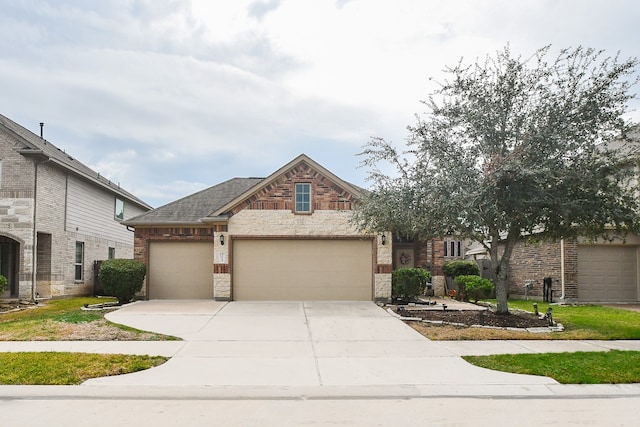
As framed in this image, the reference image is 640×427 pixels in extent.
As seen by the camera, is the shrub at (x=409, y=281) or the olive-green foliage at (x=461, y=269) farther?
the olive-green foliage at (x=461, y=269)

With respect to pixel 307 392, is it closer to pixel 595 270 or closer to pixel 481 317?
pixel 481 317

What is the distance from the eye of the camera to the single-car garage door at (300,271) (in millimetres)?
17734

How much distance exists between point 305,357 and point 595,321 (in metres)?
8.70

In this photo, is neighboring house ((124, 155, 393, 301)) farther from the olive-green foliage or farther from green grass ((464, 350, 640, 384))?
green grass ((464, 350, 640, 384))

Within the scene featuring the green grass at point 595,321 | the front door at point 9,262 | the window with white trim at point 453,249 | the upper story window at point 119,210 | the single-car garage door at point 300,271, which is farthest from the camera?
the window with white trim at point 453,249

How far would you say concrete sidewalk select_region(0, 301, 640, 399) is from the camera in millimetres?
7328

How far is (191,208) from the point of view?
19.6 meters

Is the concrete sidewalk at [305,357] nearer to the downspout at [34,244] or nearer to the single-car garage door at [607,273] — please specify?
the downspout at [34,244]

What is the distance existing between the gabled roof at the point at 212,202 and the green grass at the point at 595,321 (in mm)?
7297

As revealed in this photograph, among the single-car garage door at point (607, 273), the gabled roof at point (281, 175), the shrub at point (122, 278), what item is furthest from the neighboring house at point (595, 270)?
the shrub at point (122, 278)

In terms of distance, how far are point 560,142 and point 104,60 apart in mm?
12704

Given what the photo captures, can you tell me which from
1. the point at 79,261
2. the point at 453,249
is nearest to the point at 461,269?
the point at 79,261

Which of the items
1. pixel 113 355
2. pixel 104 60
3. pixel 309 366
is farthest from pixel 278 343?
pixel 104 60

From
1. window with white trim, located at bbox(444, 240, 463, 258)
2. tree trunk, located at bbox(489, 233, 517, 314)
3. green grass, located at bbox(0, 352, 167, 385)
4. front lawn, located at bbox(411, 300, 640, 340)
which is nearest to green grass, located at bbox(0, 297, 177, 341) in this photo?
green grass, located at bbox(0, 352, 167, 385)
